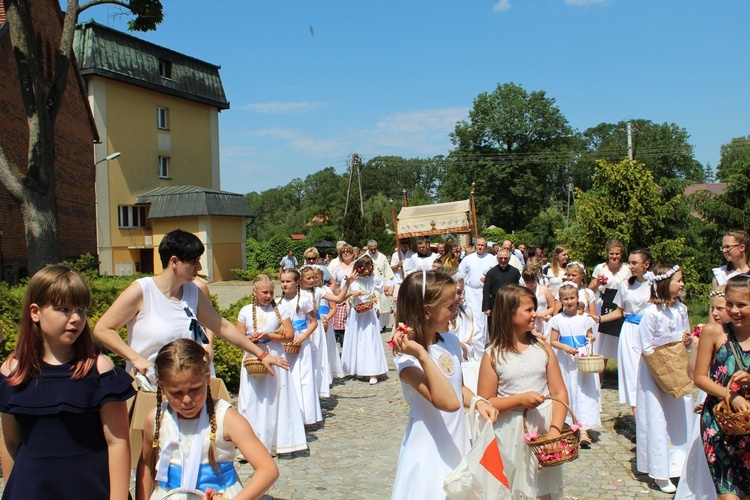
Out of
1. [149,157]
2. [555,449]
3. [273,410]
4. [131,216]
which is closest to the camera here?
[555,449]

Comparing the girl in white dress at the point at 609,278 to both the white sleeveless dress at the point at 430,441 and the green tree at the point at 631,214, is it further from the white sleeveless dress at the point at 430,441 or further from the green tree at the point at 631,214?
the green tree at the point at 631,214

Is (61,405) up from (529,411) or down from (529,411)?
up

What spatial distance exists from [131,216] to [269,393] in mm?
32267

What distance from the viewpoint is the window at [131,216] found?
1410 inches

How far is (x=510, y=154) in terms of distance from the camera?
202 ft

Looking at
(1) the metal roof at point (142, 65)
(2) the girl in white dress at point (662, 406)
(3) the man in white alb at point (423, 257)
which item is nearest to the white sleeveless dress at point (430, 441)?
(2) the girl in white dress at point (662, 406)

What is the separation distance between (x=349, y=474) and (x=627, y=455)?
297 centimetres

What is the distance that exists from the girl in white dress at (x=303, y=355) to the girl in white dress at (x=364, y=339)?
9.66 ft

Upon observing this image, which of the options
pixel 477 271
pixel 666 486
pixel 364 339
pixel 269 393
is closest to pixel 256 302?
pixel 269 393

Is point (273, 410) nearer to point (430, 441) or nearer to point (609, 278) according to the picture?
point (430, 441)

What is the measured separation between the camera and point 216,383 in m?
3.74

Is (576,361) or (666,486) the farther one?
(576,361)

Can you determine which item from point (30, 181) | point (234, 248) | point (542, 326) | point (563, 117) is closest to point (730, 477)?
point (542, 326)

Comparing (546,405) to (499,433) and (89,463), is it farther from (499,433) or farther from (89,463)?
(89,463)
